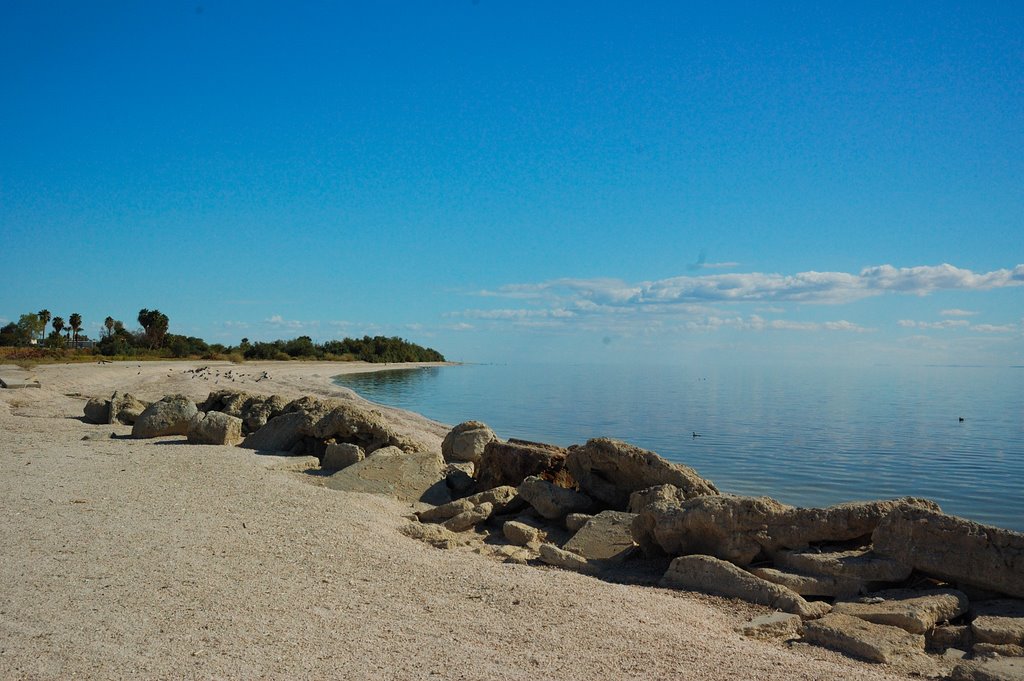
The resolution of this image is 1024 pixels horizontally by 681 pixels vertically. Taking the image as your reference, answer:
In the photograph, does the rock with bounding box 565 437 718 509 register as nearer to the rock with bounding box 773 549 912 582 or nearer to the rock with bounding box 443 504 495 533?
the rock with bounding box 443 504 495 533

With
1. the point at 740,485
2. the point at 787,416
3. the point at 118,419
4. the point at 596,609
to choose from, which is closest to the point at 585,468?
the point at 596,609

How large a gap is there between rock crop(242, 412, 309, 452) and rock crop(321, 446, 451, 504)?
3.01 metres

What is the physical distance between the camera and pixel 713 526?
7.90 metres

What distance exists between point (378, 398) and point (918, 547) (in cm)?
3807

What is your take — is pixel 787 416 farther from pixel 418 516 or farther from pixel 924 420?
pixel 418 516

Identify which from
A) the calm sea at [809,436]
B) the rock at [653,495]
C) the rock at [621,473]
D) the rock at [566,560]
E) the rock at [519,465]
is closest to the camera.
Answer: the rock at [566,560]

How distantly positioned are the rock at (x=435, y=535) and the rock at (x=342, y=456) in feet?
11.8

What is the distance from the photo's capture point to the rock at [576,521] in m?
9.50

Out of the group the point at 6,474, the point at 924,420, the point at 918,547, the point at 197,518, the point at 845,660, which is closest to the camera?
the point at 845,660

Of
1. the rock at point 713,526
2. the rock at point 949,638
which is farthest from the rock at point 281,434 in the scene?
the rock at point 949,638

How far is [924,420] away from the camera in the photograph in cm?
3362

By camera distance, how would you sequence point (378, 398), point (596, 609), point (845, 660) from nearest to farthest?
point (845, 660) → point (596, 609) → point (378, 398)

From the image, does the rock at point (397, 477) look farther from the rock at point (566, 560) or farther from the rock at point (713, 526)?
the rock at point (713, 526)

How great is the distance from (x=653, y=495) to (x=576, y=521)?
1012mm
